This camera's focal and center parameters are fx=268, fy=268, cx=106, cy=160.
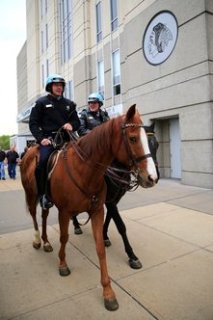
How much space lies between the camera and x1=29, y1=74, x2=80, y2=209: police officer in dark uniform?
3.77 meters

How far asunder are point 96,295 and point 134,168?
1.54 m

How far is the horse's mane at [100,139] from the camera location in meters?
2.86

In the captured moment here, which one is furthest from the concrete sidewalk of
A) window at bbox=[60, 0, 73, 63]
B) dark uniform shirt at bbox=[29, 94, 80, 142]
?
window at bbox=[60, 0, 73, 63]

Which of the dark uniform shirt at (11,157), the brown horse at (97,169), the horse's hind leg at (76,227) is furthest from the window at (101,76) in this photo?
the brown horse at (97,169)

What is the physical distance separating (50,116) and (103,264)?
7.07 feet

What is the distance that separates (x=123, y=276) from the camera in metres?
3.42

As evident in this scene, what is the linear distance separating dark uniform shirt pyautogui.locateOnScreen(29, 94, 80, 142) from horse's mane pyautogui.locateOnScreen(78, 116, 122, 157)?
35.2 inches

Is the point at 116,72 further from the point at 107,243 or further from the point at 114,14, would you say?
the point at 107,243

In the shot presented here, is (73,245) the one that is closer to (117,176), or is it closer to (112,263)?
(112,263)

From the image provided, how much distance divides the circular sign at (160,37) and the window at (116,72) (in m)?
3.15

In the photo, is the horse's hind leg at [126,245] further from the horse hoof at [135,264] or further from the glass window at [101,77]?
the glass window at [101,77]

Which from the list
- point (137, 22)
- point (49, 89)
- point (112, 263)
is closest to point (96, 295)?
point (112, 263)

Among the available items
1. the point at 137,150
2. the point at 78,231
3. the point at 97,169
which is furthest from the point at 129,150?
the point at 78,231

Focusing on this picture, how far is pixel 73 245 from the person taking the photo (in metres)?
4.50
